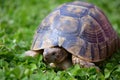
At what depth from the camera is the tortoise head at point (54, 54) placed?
4.43 m

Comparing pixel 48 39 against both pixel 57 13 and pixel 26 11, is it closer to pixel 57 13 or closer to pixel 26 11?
pixel 57 13

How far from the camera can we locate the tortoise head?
4432 mm

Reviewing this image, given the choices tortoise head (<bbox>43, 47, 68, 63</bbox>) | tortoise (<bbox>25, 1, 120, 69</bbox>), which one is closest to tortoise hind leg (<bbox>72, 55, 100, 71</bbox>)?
tortoise (<bbox>25, 1, 120, 69</bbox>)

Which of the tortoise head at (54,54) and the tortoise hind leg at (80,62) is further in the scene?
the tortoise hind leg at (80,62)

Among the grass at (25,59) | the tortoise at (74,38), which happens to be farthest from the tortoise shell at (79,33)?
the grass at (25,59)

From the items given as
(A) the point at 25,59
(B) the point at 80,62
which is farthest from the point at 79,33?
(A) the point at 25,59

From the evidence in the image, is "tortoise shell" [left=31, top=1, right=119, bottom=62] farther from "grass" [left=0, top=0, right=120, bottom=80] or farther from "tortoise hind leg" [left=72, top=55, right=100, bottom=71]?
"grass" [left=0, top=0, right=120, bottom=80]

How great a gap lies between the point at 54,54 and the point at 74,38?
1.08 feet

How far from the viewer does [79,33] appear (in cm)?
465

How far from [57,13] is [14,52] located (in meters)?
0.74

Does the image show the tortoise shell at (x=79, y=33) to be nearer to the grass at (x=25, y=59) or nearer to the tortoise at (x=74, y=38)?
the tortoise at (x=74, y=38)

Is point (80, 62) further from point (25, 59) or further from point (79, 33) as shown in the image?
point (25, 59)

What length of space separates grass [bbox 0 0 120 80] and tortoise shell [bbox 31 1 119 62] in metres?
0.19

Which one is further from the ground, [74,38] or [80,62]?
[74,38]
